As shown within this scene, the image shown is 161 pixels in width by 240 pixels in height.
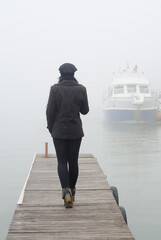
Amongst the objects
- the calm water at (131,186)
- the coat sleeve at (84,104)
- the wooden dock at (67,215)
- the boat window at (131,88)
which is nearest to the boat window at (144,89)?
the boat window at (131,88)

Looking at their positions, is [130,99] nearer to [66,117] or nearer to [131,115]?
[131,115]

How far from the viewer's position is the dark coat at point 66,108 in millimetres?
3943

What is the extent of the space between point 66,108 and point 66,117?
107mm

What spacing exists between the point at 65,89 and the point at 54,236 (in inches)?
65.0

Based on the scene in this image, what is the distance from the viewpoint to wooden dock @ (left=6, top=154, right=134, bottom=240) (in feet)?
10.9

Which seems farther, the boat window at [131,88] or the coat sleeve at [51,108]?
the boat window at [131,88]

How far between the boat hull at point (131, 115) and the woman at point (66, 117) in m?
30.3

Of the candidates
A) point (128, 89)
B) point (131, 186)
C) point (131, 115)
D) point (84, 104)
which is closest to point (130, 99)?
point (128, 89)

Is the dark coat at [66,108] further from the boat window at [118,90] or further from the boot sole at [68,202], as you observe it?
the boat window at [118,90]

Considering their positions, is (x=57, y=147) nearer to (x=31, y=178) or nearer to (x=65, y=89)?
(x=65, y=89)

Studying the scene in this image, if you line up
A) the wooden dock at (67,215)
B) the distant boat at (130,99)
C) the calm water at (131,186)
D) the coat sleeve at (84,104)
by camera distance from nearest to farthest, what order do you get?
the wooden dock at (67,215) → the coat sleeve at (84,104) → the calm water at (131,186) → the distant boat at (130,99)

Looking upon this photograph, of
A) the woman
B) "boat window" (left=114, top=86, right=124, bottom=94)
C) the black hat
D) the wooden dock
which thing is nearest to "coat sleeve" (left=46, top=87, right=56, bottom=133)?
the woman

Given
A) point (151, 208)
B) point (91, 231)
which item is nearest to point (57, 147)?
point (91, 231)

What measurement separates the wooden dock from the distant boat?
27863mm
